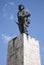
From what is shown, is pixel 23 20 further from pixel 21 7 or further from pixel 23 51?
pixel 23 51

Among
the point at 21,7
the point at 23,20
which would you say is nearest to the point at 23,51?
the point at 23,20

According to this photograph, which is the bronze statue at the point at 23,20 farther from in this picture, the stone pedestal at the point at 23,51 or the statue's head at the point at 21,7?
the stone pedestal at the point at 23,51

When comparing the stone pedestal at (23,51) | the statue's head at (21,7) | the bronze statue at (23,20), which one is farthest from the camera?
the statue's head at (21,7)

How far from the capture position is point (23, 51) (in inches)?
392

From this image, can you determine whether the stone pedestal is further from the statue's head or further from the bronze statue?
the statue's head

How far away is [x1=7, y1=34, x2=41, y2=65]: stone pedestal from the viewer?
991 centimetres

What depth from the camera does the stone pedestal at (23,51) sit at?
390 inches

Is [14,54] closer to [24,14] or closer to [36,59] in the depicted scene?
[36,59]

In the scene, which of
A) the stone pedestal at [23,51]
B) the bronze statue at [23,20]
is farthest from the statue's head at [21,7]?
the stone pedestal at [23,51]

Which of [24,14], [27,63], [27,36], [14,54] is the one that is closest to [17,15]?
[24,14]

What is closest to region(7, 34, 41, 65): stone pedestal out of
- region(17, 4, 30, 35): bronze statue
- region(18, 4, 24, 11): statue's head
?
region(17, 4, 30, 35): bronze statue

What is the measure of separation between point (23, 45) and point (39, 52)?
1.23 meters

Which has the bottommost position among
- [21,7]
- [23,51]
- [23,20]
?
[23,51]

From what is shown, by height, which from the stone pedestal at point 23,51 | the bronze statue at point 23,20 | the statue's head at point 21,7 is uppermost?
the statue's head at point 21,7
